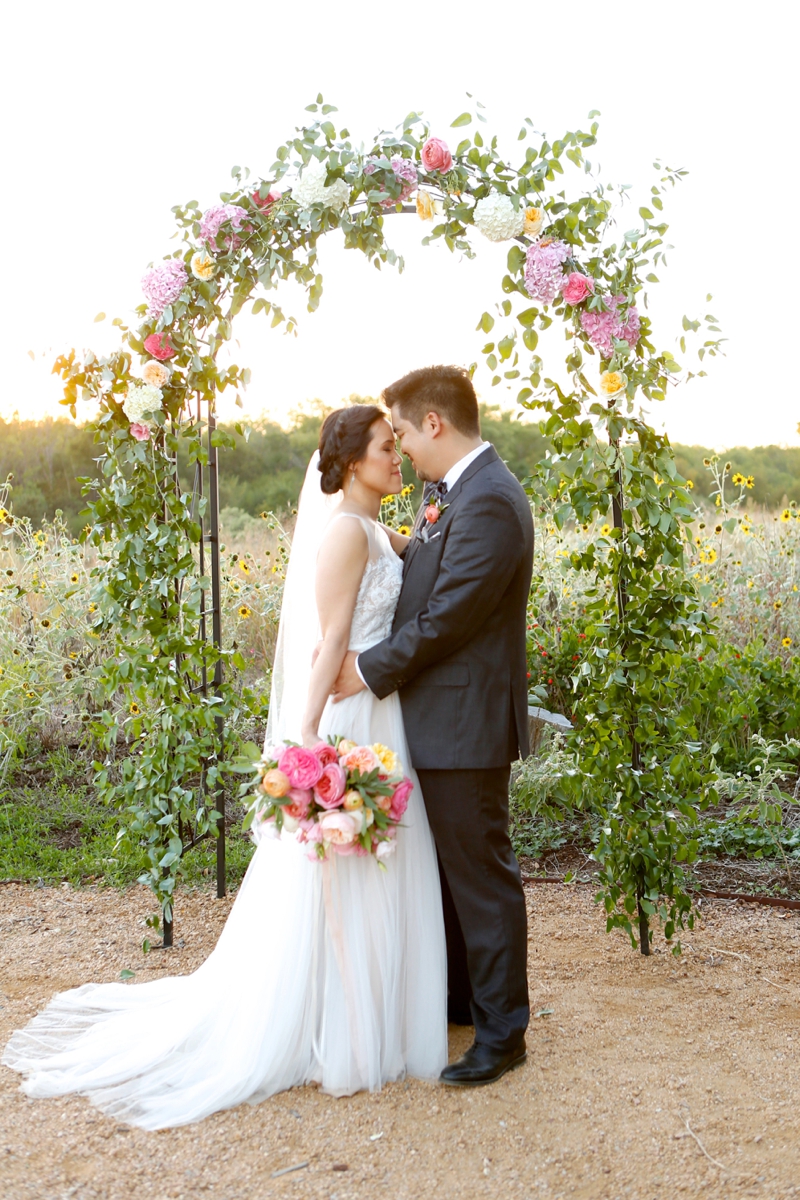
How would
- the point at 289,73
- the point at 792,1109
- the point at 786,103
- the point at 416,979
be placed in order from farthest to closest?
the point at 786,103
the point at 289,73
the point at 416,979
the point at 792,1109

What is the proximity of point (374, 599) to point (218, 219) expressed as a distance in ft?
5.24

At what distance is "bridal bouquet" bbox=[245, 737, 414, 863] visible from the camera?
8.20 ft

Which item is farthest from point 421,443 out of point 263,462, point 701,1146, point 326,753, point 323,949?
point 263,462

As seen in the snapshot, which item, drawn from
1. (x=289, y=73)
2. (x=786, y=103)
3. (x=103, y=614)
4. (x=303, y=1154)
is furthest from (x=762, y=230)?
(x=303, y=1154)

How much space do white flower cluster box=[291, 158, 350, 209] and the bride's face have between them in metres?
1.00

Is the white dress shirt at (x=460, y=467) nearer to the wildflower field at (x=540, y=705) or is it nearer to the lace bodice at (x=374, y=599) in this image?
the lace bodice at (x=374, y=599)

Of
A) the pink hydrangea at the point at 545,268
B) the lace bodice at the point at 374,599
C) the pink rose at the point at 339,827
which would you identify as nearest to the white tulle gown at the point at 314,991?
the lace bodice at the point at 374,599

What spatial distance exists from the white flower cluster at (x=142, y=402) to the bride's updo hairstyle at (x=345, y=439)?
3.31 feet

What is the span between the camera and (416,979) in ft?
9.00

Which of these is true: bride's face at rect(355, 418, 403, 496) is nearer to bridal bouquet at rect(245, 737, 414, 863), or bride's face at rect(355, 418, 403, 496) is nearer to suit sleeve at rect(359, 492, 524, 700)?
suit sleeve at rect(359, 492, 524, 700)

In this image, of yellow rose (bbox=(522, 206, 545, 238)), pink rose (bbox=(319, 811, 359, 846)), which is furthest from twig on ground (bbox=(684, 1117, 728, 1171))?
yellow rose (bbox=(522, 206, 545, 238))

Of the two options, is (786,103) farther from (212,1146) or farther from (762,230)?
(212,1146)

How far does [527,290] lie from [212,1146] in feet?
8.92

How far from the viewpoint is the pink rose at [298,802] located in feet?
8.27
